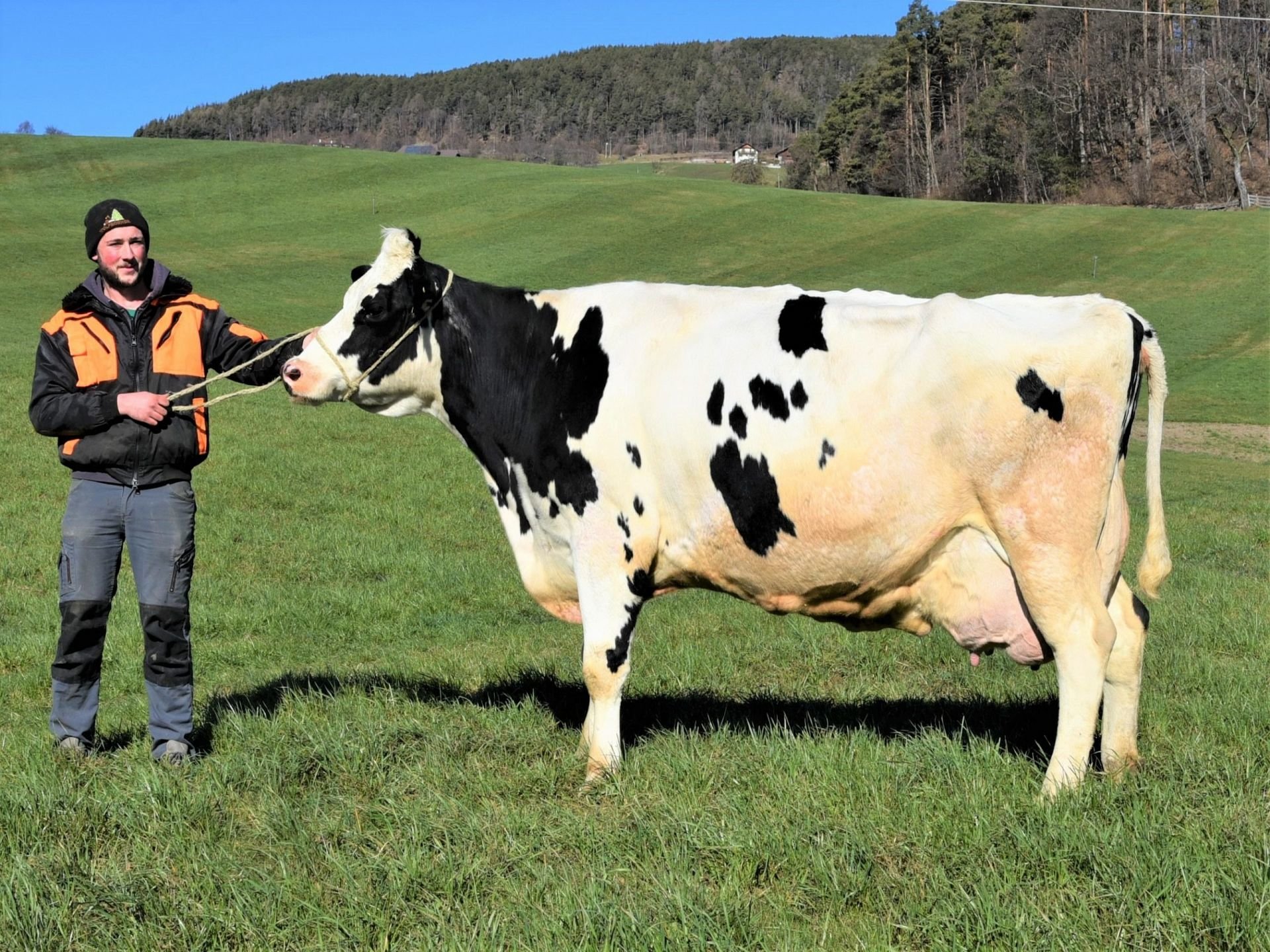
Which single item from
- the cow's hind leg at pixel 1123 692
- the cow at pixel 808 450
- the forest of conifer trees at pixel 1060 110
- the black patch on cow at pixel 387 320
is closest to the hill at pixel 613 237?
the forest of conifer trees at pixel 1060 110

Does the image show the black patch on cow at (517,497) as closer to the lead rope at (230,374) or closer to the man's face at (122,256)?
the lead rope at (230,374)

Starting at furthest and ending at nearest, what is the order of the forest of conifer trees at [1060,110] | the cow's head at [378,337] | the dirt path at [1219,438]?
the forest of conifer trees at [1060,110]
the dirt path at [1219,438]
the cow's head at [378,337]

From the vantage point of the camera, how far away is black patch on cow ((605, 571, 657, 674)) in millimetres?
5730

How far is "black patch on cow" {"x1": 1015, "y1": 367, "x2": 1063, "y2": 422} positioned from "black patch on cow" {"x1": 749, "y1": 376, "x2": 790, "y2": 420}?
3.22 ft

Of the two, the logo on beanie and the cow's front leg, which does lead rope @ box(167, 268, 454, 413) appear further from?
the cow's front leg

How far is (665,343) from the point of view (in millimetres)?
5754

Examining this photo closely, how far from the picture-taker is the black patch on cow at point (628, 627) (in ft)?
18.8

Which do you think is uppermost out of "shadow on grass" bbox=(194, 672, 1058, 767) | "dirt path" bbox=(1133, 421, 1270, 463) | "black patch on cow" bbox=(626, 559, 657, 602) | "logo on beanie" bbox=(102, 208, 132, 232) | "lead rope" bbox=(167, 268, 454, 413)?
"logo on beanie" bbox=(102, 208, 132, 232)

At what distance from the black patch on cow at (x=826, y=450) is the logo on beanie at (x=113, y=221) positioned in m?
3.54

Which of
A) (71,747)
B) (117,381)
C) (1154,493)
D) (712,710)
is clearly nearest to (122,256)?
(117,381)

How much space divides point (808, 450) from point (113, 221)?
11.7 ft

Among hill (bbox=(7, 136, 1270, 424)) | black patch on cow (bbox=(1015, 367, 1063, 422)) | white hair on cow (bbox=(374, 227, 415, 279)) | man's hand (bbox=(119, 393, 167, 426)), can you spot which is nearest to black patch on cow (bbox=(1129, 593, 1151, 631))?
black patch on cow (bbox=(1015, 367, 1063, 422))

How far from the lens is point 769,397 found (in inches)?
211

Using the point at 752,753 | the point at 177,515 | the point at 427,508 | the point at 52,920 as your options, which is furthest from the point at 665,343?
the point at 427,508
